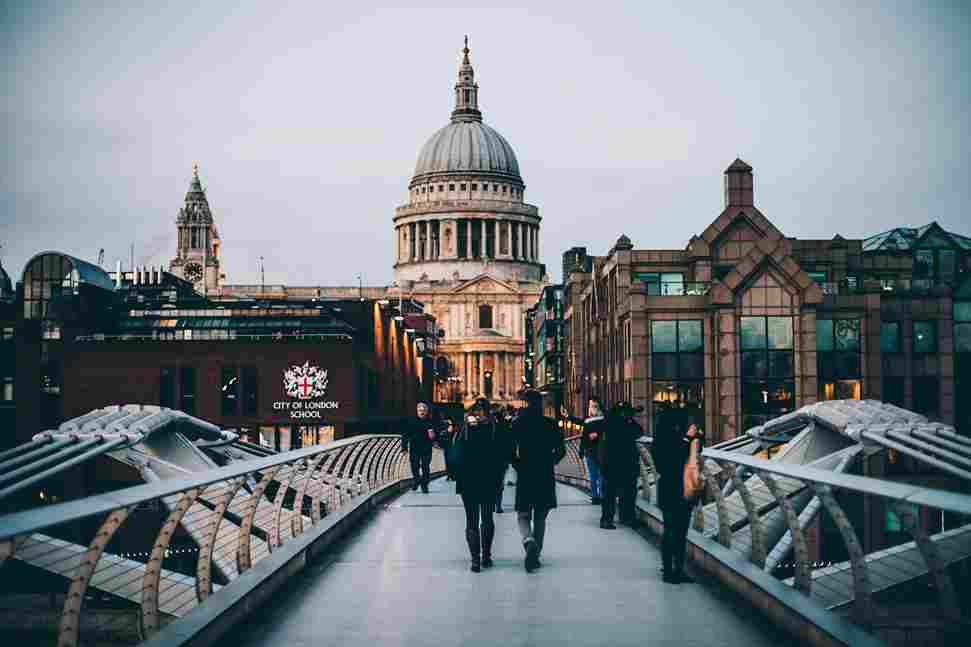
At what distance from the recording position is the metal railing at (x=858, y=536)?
7.89 m

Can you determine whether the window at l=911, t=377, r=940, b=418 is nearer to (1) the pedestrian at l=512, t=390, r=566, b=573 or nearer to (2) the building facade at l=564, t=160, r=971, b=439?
(2) the building facade at l=564, t=160, r=971, b=439

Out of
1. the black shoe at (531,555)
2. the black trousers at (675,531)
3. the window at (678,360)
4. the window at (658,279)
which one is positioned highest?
the window at (658,279)

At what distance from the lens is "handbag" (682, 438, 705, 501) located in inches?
509

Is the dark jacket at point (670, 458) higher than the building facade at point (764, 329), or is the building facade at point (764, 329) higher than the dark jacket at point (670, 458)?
the building facade at point (764, 329)

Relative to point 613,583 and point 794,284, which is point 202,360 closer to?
point 794,284

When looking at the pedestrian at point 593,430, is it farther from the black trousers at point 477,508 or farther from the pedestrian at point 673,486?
the pedestrian at point 673,486

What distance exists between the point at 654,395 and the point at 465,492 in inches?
1665

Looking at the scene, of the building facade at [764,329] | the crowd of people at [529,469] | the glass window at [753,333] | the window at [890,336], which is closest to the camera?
the crowd of people at [529,469]

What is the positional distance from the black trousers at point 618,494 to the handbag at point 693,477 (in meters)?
5.07

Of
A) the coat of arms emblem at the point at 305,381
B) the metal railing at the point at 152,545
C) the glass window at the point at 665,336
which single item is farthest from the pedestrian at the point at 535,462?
the coat of arms emblem at the point at 305,381

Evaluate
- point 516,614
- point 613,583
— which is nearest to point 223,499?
point 516,614

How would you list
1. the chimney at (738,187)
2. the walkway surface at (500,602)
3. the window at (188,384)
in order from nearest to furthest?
the walkway surface at (500,602)
the chimney at (738,187)
the window at (188,384)

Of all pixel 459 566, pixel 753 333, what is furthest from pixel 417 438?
pixel 753 333

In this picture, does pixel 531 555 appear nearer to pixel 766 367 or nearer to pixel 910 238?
pixel 766 367
